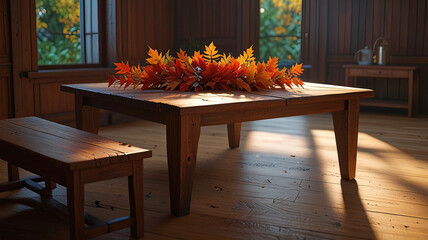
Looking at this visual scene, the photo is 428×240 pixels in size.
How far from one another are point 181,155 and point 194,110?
224mm

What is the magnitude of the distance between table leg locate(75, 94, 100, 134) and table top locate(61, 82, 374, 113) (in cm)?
9

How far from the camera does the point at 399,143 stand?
405cm

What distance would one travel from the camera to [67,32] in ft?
16.9

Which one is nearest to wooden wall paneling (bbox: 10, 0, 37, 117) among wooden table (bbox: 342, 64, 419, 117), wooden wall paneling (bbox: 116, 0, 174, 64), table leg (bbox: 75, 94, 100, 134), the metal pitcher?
wooden wall paneling (bbox: 116, 0, 174, 64)

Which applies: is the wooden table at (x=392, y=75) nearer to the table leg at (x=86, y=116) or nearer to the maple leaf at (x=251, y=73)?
the maple leaf at (x=251, y=73)

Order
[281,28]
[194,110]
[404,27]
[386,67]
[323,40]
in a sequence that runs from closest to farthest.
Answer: [194,110] < [386,67] < [404,27] < [323,40] < [281,28]

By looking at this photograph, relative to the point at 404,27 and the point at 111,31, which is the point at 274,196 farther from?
the point at 404,27

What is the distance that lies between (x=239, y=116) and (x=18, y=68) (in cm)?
270

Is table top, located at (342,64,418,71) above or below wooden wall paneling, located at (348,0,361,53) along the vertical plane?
below

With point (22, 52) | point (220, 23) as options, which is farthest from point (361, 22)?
point (22, 52)

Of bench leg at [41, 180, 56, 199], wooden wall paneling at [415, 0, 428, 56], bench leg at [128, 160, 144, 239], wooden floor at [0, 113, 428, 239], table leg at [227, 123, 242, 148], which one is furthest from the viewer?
wooden wall paneling at [415, 0, 428, 56]

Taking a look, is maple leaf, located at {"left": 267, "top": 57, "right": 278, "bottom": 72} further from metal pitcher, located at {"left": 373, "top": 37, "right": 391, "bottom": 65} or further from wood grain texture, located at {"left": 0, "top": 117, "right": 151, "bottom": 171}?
metal pitcher, located at {"left": 373, "top": 37, "right": 391, "bottom": 65}

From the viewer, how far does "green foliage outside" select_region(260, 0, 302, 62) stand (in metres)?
6.16

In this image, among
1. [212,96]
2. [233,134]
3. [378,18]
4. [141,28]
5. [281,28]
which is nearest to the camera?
[212,96]
